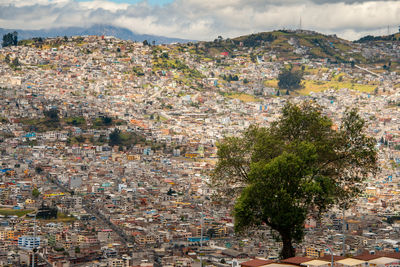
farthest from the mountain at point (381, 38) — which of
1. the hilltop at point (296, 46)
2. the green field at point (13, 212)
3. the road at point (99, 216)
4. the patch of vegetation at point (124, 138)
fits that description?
the green field at point (13, 212)

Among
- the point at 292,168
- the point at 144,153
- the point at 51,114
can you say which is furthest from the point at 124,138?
the point at 292,168

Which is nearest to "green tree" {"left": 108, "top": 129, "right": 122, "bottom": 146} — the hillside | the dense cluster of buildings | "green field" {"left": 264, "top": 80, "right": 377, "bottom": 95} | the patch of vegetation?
the patch of vegetation

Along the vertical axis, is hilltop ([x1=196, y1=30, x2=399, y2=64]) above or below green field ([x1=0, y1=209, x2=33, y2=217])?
above

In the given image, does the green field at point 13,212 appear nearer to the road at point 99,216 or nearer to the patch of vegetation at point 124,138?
the road at point 99,216

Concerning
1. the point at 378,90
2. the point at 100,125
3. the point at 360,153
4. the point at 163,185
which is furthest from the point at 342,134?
the point at 378,90

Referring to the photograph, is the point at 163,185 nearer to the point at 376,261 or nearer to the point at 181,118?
the point at 181,118

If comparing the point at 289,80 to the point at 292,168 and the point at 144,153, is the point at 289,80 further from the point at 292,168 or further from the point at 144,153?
the point at 292,168

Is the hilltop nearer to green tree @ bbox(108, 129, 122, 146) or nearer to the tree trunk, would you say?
green tree @ bbox(108, 129, 122, 146)
